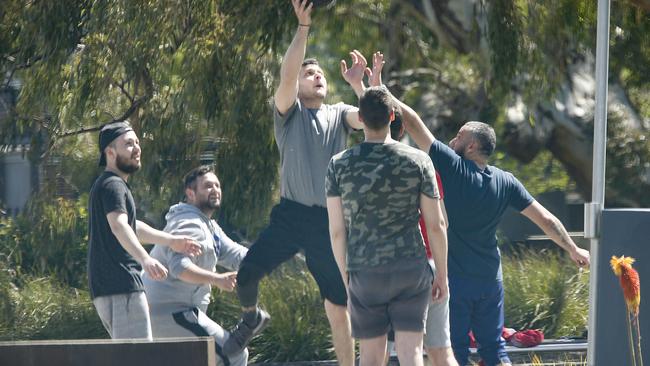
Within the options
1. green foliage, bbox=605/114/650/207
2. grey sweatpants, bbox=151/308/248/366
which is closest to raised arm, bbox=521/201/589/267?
grey sweatpants, bbox=151/308/248/366

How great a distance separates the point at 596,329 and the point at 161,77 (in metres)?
6.71

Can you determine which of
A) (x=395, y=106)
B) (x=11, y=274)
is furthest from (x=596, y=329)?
(x=11, y=274)

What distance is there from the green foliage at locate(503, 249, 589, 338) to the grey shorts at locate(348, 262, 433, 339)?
508 centimetres

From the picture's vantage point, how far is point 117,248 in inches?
292

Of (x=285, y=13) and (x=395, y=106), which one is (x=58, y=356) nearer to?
(x=395, y=106)

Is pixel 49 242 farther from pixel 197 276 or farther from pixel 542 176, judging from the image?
pixel 542 176

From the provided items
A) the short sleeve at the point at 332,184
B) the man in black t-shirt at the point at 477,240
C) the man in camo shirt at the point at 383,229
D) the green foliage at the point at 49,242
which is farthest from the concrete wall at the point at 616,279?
the green foliage at the point at 49,242

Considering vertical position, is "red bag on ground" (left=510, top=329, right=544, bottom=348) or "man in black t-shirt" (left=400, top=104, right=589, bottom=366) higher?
"man in black t-shirt" (left=400, top=104, right=589, bottom=366)

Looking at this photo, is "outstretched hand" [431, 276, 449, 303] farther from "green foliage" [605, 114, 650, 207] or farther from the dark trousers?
"green foliage" [605, 114, 650, 207]

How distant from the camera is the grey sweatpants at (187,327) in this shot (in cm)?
790

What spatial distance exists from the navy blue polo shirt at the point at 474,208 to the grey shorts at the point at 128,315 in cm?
193

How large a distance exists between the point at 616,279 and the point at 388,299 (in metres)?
1.26

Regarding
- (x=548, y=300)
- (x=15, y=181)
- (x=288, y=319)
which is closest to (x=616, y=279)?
(x=288, y=319)

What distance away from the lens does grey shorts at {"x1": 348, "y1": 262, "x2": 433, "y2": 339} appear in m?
6.38
